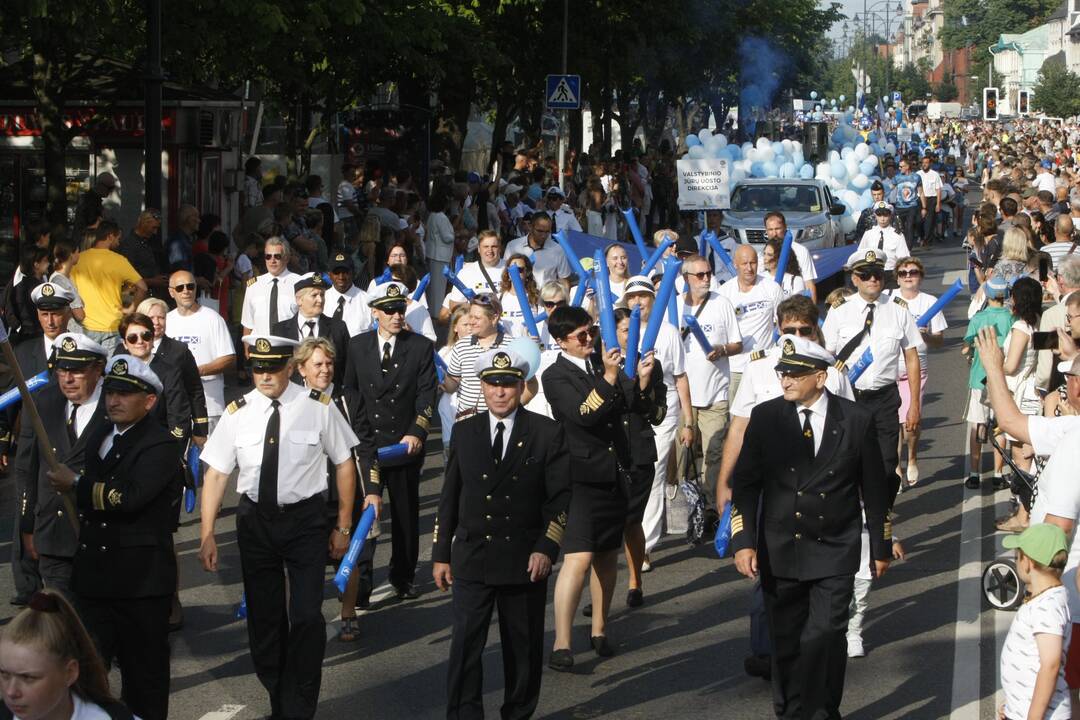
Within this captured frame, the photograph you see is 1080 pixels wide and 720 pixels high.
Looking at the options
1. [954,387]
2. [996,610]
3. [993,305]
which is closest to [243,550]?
[996,610]

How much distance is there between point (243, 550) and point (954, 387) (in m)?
12.2

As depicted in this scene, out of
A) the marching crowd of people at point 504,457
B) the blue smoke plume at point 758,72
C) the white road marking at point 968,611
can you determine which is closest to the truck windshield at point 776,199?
the marching crowd of people at point 504,457

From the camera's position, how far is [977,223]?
59.9 ft

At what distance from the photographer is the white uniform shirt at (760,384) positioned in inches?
330

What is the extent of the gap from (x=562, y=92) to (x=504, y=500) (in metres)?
22.8

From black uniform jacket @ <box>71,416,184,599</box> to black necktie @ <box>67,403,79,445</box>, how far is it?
53 cm

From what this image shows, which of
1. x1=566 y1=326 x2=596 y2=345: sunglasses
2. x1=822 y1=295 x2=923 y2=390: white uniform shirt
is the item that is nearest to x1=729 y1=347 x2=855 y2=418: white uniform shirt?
x1=566 y1=326 x2=596 y2=345: sunglasses

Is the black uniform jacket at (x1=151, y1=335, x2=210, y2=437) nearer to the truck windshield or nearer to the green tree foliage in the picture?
the truck windshield

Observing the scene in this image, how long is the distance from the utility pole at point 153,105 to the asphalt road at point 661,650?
5489mm

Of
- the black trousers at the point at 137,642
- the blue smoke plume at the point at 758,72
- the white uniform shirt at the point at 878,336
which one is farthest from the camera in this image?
the blue smoke plume at the point at 758,72

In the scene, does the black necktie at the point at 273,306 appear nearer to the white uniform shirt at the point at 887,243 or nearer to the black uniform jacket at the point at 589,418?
the black uniform jacket at the point at 589,418

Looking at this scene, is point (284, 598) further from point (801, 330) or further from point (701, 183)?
A: point (701, 183)

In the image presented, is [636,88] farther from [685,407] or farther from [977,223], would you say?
[685,407]

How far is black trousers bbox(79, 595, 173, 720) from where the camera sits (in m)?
6.50
